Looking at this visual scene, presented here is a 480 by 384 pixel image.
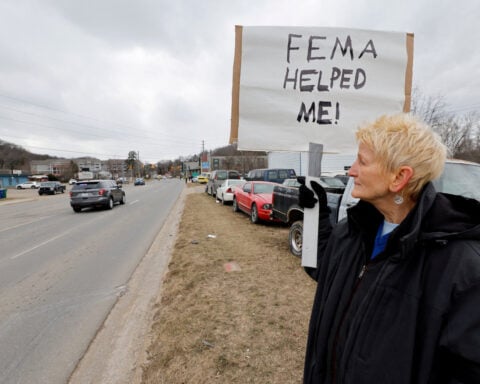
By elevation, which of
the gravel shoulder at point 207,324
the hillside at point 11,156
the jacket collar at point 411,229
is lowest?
the gravel shoulder at point 207,324

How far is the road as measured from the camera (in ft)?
9.12

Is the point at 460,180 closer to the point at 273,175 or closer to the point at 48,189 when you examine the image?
A: the point at 273,175

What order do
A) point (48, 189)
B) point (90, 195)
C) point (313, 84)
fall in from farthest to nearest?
1. point (48, 189)
2. point (90, 195)
3. point (313, 84)

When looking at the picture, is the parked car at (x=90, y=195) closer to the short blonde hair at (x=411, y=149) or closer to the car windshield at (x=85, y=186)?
the car windshield at (x=85, y=186)

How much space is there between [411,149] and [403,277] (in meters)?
0.49

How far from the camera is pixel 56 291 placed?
170 inches

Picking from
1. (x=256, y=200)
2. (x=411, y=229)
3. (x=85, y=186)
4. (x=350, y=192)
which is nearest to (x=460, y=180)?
(x=350, y=192)

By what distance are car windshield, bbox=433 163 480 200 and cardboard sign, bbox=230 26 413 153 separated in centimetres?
207

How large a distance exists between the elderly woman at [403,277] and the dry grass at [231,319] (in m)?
1.42

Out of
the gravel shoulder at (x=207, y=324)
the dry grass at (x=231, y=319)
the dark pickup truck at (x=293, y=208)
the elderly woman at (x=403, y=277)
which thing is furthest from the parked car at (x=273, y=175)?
the elderly woman at (x=403, y=277)

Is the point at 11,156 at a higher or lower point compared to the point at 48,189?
higher

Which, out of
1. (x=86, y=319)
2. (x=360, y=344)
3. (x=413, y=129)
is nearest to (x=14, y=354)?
(x=86, y=319)

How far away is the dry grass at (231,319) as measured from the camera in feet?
7.96

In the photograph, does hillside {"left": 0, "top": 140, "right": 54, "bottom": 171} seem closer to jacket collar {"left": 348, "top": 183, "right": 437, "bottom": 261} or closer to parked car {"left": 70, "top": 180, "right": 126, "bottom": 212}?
parked car {"left": 70, "top": 180, "right": 126, "bottom": 212}
